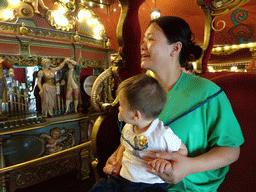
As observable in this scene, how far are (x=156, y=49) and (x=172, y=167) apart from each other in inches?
20.6

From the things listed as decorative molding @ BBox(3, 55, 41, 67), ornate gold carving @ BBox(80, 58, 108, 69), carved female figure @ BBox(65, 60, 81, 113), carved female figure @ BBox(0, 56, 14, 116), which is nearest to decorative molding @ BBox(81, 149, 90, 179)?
carved female figure @ BBox(65, 60, 81, 113)

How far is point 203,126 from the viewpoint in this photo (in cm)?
74

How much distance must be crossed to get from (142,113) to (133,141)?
13 cm

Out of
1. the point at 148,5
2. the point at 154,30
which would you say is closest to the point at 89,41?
the point at 148,5

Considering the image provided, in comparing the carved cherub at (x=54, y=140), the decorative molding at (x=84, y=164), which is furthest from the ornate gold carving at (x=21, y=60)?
the decorative molding at (x=84, y=164)

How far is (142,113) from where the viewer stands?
0.66 m

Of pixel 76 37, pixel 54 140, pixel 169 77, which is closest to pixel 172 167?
pixel 169 77

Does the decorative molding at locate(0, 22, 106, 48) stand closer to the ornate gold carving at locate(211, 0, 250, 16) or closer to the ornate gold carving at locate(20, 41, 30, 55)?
the ornate gold carving at locate(20, 41, 30, 55)

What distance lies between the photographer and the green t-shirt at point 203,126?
703mm

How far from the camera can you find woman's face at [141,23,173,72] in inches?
32.4

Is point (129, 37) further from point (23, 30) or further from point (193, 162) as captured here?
point (23, 30)

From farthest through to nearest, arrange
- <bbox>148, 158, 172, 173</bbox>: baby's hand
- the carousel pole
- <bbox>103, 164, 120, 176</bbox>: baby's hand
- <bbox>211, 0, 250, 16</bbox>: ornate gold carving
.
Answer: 1. <bbox>211, 0, 250, 16</bbox>: ornate gold carving
2. the carousel pole
3. <bbox>103, 164, 120, 176</bbox>: baby's hand
4. <bbox>148, 158, 172, 173</bbox>: baby's hand

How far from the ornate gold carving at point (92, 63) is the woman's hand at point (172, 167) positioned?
450cm

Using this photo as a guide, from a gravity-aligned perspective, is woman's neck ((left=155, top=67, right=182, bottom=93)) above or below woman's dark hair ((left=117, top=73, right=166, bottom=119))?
above
